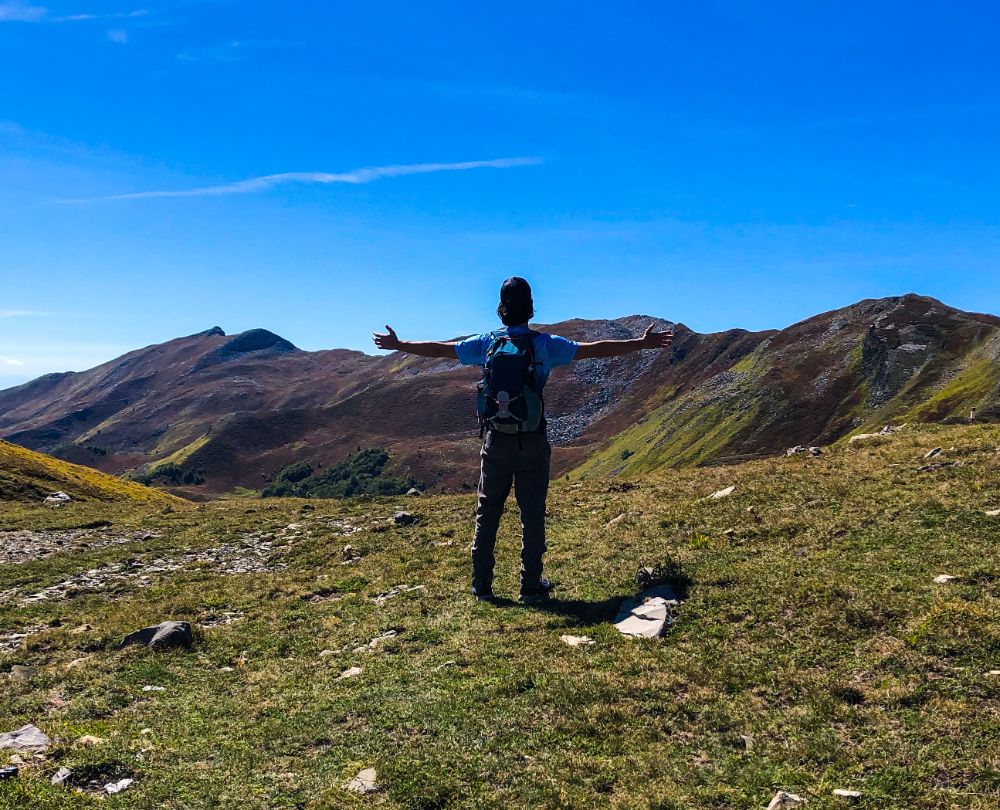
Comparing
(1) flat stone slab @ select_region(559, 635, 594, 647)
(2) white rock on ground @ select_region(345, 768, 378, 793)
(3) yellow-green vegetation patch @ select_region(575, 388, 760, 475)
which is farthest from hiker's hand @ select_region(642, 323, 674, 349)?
(3) yellow-green vegetation patch @ select_region(575, 388, 760, 475)

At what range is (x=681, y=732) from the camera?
7340 mm

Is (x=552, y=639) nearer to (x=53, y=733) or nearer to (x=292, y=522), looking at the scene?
(x=53, y=733)

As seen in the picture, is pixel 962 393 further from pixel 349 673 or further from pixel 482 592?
pixel 349 673

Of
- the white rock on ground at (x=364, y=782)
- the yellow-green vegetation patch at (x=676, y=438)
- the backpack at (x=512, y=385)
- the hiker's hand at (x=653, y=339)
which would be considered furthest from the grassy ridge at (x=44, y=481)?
the yellow-green vegetation patch at (x=676, y=438)

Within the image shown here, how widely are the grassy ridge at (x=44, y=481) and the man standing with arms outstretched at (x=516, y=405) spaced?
31789 mm

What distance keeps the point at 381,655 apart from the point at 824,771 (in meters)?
6.43

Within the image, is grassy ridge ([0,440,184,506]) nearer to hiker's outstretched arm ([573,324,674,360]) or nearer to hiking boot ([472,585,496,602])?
hiking boot ([472,585,496,602])

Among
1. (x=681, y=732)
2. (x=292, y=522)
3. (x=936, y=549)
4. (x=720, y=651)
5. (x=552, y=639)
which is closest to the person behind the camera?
(x=681, y=732)

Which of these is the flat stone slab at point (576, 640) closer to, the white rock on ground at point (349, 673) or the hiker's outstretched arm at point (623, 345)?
the white rock on ground at point (349, 673)

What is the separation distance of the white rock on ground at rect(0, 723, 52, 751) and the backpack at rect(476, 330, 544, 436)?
7.23 metres

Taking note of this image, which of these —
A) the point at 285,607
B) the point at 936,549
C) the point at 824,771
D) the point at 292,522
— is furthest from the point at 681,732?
the point at 292,522

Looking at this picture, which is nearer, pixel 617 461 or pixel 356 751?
pixel 356 751

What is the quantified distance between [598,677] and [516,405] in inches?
172

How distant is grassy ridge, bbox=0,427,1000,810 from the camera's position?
6.61 metres
